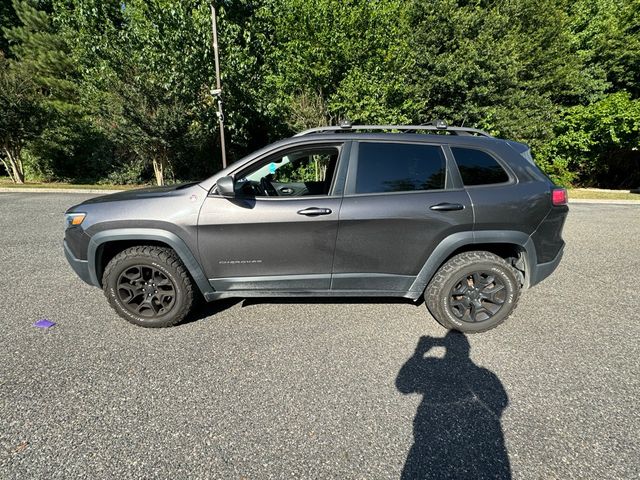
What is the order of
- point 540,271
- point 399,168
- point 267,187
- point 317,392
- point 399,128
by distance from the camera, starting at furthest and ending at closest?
point 267,187, point 399,128, point 540,271, point 399,168, point 317,392

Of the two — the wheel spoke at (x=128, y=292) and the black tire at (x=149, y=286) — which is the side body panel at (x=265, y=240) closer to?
the black tire at (x=149, y=286)

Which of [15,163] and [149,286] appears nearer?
[149,286]

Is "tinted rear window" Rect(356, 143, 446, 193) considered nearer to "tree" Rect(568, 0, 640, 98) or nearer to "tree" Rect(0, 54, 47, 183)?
"tree" Rect(0, 54, 47, 183)

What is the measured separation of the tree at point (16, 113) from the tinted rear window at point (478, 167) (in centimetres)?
1860

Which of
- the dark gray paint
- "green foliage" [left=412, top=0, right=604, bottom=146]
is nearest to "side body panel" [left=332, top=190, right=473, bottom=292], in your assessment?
the dark gray paint

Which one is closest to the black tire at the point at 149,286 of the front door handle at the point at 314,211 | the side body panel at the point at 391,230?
the front door handle at the point at 314,211

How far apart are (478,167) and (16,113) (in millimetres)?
18925

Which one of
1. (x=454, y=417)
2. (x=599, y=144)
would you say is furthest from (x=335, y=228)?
(x=599, y=144)

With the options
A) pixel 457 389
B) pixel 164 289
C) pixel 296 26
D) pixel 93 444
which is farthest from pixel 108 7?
pixel 457 389

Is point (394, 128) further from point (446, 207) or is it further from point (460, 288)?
point (460, 288)

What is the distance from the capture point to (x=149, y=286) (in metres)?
2.83

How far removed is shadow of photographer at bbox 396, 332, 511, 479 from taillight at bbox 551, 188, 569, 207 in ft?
5.18

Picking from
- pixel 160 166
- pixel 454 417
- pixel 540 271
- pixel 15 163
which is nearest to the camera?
pixel 454 417

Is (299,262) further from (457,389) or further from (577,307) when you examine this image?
(577,307)
